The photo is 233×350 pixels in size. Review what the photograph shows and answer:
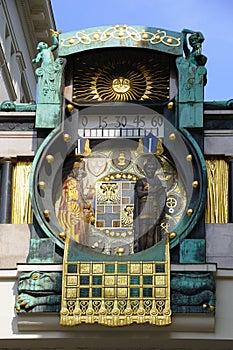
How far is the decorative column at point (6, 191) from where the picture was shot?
1856 cm

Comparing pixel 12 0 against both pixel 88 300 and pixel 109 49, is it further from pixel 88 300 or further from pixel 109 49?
pixel 88 300

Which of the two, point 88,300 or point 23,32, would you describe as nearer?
point 88,300

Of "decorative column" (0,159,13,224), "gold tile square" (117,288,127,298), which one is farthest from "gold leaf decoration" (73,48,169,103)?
"gold tile square" (117,288,127,298)

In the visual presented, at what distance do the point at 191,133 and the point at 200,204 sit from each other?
1.10m

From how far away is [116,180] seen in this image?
1906cm

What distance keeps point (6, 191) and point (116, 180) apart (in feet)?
5.22

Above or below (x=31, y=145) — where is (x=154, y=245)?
below

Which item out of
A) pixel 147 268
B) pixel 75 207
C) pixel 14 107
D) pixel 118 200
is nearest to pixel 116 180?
pixel 118 200

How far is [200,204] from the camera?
60.0 ft

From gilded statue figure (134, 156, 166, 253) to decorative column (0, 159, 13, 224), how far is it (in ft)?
5.82

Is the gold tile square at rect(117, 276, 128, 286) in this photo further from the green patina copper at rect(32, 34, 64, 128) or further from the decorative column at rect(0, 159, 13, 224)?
the green patina copper at rect(32, 34, 64, 128)

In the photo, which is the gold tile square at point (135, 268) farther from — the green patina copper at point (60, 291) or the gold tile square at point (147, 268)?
the green patina copper at point (60, 291)

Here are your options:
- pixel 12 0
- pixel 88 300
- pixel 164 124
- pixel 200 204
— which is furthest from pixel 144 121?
pixel 12 0

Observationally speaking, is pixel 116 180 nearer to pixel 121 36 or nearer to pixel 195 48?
pixel 121 36
